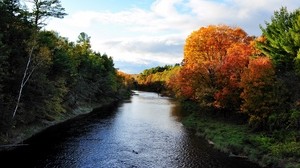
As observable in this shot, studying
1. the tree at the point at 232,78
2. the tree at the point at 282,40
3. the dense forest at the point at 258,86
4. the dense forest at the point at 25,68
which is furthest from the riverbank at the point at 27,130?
the tree at the point at 282,40

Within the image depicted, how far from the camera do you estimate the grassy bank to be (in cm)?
3369

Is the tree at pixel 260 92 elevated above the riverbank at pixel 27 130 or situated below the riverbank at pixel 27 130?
above

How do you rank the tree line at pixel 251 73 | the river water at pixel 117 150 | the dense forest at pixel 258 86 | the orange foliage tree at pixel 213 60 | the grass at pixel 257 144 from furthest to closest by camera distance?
1. the orange foliage tree at pixel 213 60
2. the tree line at pixel 251 73
3. the dense forest at pixel 258 86
4. the river water at pixel 117 150
5. the grass at pixel 257 144

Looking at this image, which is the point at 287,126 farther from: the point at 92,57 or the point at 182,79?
the point at 92,57

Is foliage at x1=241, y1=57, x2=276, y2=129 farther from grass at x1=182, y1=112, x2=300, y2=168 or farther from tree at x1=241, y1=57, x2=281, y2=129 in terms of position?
grass at x1=182, y1=112, x2=300, y2=168

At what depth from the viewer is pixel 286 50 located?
146 ft

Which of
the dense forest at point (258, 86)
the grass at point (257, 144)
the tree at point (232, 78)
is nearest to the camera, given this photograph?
the grass at point (257, 144)

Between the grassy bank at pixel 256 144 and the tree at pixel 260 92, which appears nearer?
the grassy bank at pixel 256 144

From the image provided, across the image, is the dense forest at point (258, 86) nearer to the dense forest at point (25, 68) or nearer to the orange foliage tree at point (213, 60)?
the orange foliage tree at point (213, 60)

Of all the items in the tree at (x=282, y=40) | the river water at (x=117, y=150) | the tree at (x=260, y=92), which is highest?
the tree at (x=282, y=40)

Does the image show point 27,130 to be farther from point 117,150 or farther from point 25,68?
point 117,150

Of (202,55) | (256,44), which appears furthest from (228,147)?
(202,55)

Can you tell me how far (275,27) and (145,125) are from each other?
27.5 metres

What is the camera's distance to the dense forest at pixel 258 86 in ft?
127
